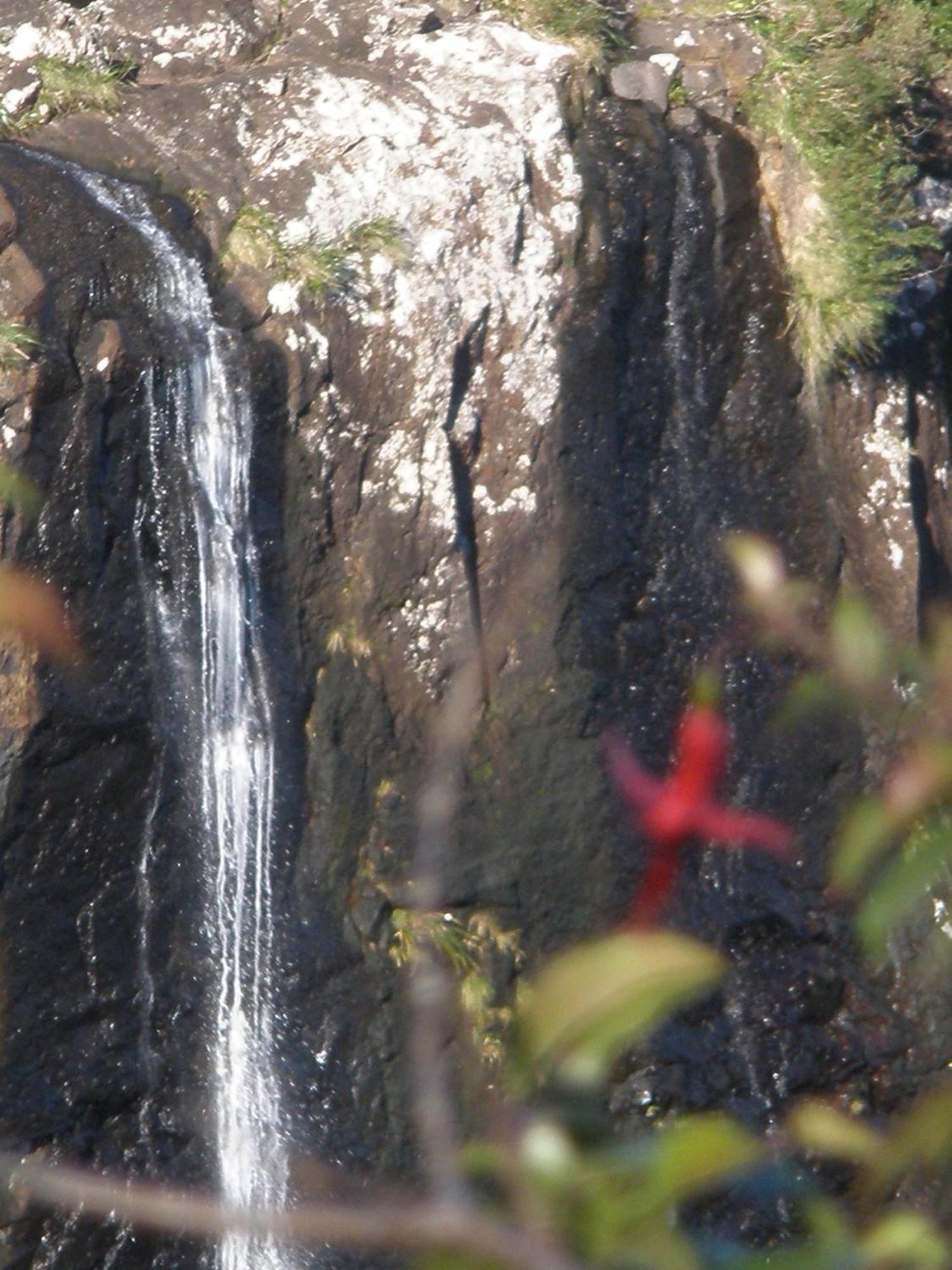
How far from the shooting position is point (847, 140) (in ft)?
17.0

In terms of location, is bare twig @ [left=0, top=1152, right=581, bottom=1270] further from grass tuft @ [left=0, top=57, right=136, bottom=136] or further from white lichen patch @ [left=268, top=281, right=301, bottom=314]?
grass tuft @ [left=0, top=57, right=136, bottom=136]

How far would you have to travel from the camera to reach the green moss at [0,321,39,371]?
400 cm

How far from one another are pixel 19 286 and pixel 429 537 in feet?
4.49

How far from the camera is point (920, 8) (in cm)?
560

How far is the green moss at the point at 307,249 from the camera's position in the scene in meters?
4.57

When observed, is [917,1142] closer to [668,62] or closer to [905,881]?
[905,881]

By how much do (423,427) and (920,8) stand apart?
2720 mm

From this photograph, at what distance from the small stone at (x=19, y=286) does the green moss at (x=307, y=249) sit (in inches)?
25.6

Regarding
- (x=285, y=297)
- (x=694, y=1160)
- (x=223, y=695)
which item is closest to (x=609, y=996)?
(x=694, y=1160)

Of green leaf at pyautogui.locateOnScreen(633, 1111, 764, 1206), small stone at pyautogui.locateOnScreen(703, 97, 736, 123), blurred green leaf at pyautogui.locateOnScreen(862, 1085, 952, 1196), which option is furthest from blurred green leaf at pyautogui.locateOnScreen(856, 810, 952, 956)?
small stone at pyautogui.locateOnScreen(703, 97, 736, 123)

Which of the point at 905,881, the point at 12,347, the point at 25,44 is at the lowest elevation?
the point at 905,881

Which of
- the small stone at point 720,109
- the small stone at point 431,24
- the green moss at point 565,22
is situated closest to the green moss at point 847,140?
the small stone at point 720,109

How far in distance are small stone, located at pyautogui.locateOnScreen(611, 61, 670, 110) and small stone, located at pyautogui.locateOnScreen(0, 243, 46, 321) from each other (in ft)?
7.37

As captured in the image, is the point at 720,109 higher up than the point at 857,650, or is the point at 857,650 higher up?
the point at 720,109
